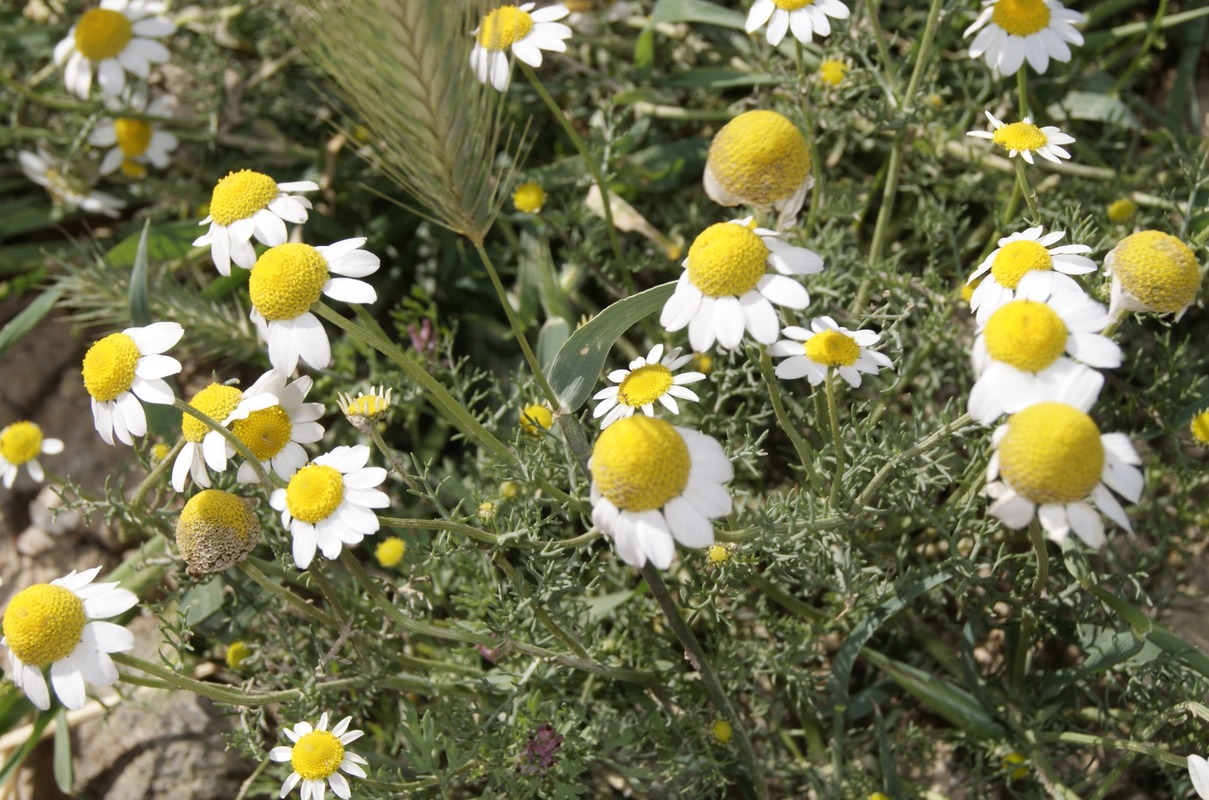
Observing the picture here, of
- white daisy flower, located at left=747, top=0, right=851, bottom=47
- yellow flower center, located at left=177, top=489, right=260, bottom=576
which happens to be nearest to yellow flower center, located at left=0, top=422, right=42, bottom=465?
yellow flower center, located at left=177, top=489, right=260, bottom=576

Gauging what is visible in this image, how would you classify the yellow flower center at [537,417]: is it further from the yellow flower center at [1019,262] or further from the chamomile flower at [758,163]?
the yellow flower center at [1019,262]

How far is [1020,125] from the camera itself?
1.88 m

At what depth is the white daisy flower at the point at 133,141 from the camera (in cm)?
296

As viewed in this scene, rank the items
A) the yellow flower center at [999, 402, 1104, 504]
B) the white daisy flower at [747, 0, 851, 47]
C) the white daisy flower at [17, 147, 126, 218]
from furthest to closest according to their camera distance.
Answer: the white daisy flower at [17, 147, 126, 218], the white daisy flower at [747, 0, 851, 47], the yellow flower center at [999, 402, 1104, 504]

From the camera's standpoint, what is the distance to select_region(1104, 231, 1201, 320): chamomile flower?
1471mm

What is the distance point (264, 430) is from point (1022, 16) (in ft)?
5.54

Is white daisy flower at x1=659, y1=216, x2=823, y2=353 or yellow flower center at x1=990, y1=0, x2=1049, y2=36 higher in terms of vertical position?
yellow flower center at x1=990, y1=0, x2=1049, y2=36

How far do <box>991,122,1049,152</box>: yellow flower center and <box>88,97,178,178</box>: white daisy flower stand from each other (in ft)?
7.60

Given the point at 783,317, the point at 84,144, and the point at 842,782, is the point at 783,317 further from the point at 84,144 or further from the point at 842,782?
the point at 84,144

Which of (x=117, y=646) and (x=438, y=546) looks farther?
(x=438, y=546)

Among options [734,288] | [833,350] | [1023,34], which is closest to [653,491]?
[734,288]

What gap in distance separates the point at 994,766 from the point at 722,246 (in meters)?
1.37

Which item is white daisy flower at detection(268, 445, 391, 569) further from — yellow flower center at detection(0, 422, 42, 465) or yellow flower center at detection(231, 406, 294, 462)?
yellow flower center at detection(0, 422, 42, 465)

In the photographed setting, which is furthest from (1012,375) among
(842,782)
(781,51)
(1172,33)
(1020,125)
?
(1172,33)
